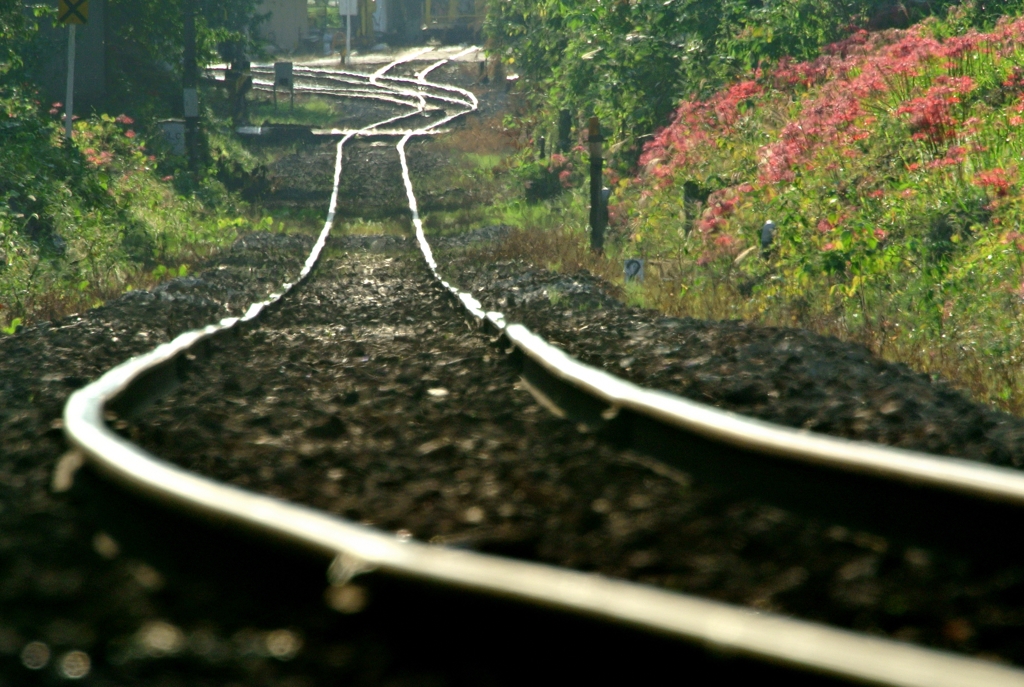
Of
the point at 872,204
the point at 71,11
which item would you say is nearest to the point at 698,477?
the point at 872,204

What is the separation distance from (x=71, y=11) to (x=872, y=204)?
11648 mm

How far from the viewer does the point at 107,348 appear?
725cm

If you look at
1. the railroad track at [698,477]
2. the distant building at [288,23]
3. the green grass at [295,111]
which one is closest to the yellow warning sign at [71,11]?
the railroad track at [698,477]

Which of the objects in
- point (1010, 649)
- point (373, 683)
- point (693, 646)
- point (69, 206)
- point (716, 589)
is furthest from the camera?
point (69, 206)

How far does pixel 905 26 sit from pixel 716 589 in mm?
14491

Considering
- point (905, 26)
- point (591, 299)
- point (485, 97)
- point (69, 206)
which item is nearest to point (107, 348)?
point (591, 299)

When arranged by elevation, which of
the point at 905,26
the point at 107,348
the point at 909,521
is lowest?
the point at 107,348

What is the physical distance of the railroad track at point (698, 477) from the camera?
2029mm

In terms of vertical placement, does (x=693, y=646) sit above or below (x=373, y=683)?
above

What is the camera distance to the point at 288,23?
6369cm

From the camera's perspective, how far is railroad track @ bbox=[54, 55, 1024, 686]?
203 centimetres

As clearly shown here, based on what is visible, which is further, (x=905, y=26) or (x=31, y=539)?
(x=905, y=26)

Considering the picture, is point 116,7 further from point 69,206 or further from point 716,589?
point 716,589

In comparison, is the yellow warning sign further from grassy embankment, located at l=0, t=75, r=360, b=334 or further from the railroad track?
the railroad track
